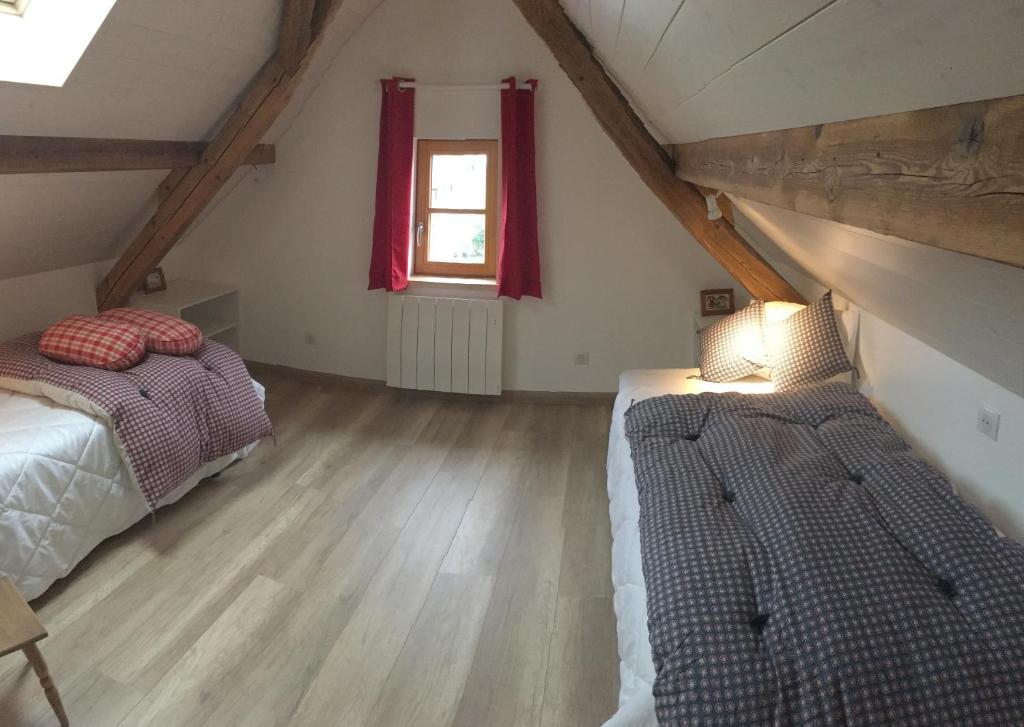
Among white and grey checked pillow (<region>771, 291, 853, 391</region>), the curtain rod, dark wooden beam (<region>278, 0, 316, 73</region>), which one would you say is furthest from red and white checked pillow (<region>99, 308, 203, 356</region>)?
white and grey checked pillow (<region>771, 291, 853, 391</region>)

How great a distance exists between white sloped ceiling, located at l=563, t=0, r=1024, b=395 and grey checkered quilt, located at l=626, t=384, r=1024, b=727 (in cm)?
45

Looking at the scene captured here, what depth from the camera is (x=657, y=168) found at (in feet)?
11.6

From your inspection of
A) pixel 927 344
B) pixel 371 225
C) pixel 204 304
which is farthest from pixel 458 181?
pixel 927 344

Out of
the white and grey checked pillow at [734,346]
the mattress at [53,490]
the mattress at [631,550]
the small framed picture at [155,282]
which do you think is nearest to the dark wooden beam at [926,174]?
the mattress at [631,550]

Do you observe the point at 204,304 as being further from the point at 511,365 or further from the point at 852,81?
the point at 852,81

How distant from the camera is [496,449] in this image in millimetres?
4043

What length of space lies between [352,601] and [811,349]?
215cm

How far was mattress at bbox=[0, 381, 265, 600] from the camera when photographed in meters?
2.57

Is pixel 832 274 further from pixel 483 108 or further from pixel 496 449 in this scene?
pixel 483 108

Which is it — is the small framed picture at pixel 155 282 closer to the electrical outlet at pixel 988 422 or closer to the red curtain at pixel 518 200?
the red curtain at pixel 518 200

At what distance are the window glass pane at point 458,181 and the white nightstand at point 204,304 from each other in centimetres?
148

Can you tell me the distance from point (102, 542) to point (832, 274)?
3.10 metres

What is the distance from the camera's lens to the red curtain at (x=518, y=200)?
411 cm

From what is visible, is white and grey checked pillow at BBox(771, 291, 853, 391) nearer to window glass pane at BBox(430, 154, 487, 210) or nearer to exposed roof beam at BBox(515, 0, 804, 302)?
exposed roof beam at BBox(515, 0, 804, 302)
